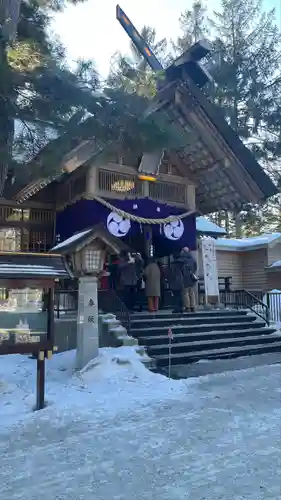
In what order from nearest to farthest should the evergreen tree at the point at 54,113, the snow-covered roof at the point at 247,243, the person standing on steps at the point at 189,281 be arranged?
the evergreen tree at the point at 54,113 < the person standing on steps at the point at 189,281 < the snow-covered roof at the point at 247,243

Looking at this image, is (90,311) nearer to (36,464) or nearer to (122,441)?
(122,441)

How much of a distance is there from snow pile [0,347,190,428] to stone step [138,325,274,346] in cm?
84

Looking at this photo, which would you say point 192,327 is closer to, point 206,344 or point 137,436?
point 206,344

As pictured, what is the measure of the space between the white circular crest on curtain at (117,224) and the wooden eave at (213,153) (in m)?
2.58

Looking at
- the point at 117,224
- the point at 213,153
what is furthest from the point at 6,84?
the point at 213,153

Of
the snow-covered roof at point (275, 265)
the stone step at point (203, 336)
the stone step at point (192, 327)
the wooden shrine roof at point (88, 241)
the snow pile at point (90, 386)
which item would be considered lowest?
the snow pile at point (90, 386)

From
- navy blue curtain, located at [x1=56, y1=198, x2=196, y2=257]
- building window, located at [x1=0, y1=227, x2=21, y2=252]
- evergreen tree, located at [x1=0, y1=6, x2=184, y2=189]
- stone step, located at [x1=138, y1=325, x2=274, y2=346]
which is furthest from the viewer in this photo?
building window, located at [x1=0, y1=227, x2=21, y2=252]

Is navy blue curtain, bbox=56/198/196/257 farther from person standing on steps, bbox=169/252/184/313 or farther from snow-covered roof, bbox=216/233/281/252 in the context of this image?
snow-covered roof, bbox=216/233/281/252

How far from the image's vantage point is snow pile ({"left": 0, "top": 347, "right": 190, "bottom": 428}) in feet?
18.5

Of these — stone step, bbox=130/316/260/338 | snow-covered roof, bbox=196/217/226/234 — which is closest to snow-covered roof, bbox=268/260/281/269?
snow-covered roof, bbox=196/217/226/234

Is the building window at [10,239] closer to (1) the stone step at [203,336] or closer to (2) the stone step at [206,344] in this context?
(1) the stone step at [203,336]

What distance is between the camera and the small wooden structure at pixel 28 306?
5.51 meters

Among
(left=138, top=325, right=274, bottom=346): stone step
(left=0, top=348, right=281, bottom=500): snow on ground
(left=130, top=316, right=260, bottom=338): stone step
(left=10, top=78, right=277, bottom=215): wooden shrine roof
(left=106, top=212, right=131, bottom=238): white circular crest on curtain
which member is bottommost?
(left=0, top=348, right=281, bottom=500): snow on ground

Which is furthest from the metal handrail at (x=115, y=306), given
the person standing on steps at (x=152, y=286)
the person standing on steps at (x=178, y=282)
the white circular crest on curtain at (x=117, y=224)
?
the person standing on steps at (x=178, y=282)
